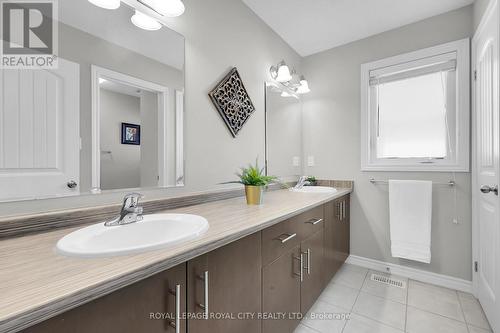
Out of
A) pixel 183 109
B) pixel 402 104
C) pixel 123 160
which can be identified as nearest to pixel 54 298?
pixel 123 160

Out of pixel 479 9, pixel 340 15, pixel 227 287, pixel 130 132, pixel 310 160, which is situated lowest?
pixel 227 287

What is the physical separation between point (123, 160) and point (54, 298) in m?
0.79

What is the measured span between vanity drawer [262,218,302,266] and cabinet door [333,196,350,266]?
85 cm

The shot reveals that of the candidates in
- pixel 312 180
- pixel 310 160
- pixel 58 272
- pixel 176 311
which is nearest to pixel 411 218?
pixel 312 180

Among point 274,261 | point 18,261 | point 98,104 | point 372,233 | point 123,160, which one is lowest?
point 372,233

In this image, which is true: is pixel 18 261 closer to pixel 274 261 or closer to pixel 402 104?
pixel 274 261

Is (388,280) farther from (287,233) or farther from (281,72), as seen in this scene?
(281,72)

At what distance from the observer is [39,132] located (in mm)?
844

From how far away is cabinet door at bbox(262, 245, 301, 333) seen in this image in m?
1.07

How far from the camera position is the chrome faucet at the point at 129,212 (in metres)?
0.91

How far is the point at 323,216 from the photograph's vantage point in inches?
67.4

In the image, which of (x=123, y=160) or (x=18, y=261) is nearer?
(x=18, y=261)

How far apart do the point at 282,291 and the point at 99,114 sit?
1.25 metres

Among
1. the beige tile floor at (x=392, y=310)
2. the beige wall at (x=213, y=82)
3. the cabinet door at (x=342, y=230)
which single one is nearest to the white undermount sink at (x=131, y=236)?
the beige wall at (x=213, y=82)
